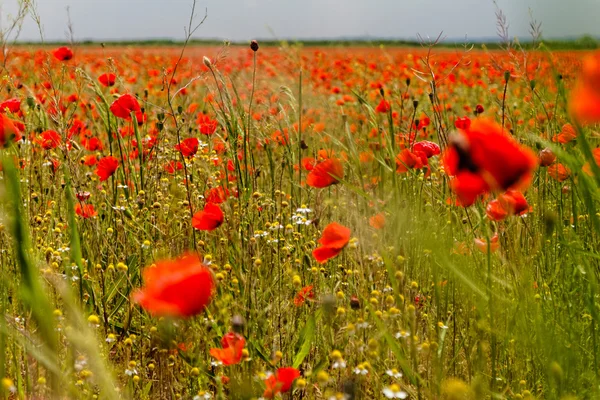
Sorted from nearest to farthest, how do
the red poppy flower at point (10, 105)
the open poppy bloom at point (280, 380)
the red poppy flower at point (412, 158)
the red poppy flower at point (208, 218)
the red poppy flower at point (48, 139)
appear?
the open poppy bloom at point (280, 380)
the red poppy flower at point (208, 218)
the red poppy flower at point (412, 158)
the red poppy flower at point (10, 105)
the red poppy flower at point (48, 139)

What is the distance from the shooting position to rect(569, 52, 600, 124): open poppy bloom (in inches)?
39.9

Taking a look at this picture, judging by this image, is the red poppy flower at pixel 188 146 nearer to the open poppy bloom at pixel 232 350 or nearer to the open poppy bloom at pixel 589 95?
the open poppy bloom at pixel 232 350

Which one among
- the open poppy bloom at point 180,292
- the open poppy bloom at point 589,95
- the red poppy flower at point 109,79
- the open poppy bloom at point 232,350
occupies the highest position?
the open poppy bloom at point 589,95

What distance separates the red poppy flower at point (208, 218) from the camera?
6.39ft

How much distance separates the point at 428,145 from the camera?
7.91ft

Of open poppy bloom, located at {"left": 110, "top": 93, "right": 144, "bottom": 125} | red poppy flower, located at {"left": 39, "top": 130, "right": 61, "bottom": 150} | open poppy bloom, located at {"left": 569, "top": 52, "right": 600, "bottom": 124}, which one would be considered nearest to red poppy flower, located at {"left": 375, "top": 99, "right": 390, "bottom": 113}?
open poppy bloom, located at {"left": 110, "top": 93, "right": 144, "bottom": 125}

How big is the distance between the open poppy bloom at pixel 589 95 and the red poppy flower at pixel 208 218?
3.72 ft

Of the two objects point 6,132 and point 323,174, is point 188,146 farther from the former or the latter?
point 6,132

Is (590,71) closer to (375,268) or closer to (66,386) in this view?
(375,268)

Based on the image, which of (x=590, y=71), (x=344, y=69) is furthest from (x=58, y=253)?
(x=344, y=69)

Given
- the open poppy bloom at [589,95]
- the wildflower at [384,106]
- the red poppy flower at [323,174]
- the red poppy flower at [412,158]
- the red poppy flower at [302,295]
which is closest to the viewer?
the open poppy bloom at [589,95]

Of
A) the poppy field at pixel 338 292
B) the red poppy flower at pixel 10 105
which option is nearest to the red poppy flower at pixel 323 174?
the poppy field at pixel 338 292

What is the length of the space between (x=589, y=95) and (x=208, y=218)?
1.21 m

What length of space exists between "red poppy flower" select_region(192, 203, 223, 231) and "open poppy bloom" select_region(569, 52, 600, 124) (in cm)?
113
